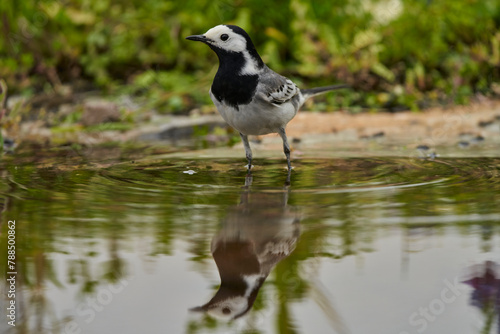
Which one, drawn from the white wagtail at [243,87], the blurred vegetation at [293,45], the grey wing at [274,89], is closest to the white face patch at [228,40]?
the white wagtail at [243,87]

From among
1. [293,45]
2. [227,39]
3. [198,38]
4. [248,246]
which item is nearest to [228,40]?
[227,39]

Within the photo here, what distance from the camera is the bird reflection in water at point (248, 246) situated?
2.48 meters

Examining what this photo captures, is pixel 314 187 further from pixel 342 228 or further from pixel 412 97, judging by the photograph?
pixel 412 97

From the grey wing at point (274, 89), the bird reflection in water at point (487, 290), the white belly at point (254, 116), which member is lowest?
the bird reflection in water at point (487, 290)

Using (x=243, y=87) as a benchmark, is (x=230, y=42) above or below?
above

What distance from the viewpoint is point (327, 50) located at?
8.52m

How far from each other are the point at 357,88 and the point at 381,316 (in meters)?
6.36

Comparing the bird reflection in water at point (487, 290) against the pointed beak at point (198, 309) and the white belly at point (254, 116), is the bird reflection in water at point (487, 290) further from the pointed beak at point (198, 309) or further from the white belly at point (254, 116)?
the white belly at point (254, 116)

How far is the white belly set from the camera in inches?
186

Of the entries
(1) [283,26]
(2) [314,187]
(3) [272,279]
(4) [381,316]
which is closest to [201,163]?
(2) [314,187]

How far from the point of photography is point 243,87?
472cm

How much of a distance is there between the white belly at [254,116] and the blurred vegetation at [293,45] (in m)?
3.24

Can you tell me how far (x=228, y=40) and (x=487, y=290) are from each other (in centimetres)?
280

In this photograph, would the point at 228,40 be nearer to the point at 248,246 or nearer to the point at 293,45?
the point at 248,246
